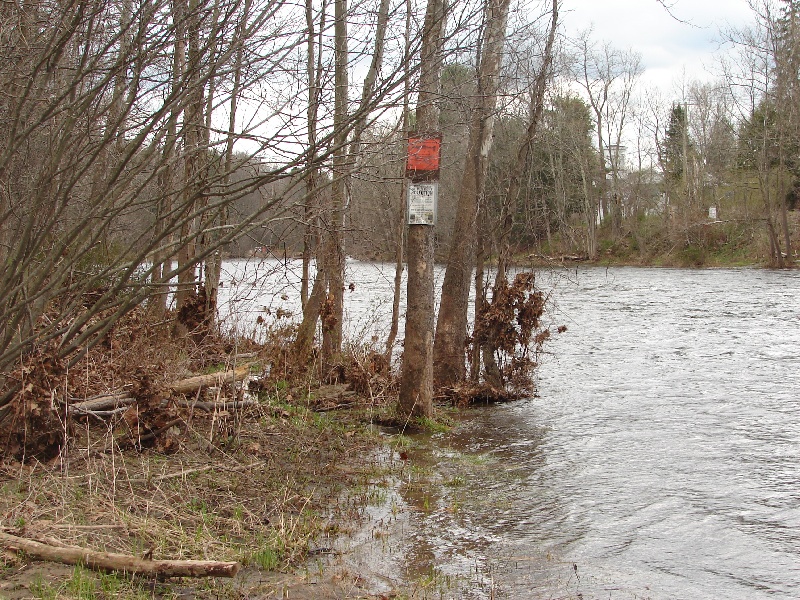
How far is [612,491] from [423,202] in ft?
12.5

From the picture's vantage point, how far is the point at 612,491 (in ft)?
25.7

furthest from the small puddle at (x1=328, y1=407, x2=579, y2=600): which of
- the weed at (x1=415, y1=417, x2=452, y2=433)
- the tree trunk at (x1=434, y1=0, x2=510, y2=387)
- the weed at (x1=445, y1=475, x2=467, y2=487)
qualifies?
the tree trunk at (x1=434, y1=0, x2=510, y2=387)

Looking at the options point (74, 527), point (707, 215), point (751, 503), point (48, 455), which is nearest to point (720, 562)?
point (751, 503)

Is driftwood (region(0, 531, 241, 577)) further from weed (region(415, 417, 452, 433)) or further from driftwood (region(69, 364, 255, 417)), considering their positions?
weed (region(415, 417, 452, 433))

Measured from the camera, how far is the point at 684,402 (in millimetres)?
12250

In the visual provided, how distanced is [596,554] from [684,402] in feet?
22.3

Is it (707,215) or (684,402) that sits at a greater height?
(707,215)

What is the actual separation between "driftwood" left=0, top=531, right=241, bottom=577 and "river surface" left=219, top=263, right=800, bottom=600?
1.20m

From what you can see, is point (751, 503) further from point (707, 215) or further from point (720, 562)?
point (707, 215)

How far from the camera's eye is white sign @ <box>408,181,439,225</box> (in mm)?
9445

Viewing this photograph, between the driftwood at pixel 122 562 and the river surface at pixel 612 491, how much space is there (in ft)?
3.95

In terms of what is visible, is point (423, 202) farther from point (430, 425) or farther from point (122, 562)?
point (122, 562)

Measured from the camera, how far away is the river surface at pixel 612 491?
5613 mm

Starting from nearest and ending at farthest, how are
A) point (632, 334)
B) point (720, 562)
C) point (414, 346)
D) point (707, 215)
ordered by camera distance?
point (720, 562) → point (414, 346) → point (632, 334) → point (707, 215)
